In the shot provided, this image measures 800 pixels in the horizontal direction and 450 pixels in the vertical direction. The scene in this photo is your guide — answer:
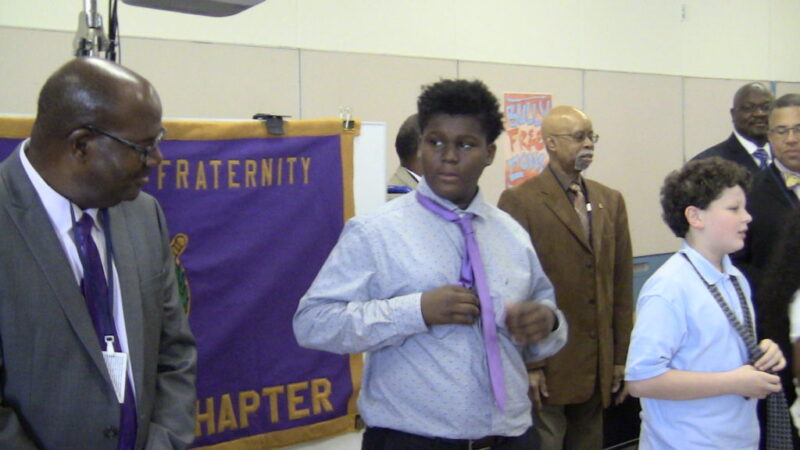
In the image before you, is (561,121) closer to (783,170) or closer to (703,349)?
(783,170)

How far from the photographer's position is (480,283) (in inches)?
65.2

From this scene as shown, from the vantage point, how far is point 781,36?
5.99m

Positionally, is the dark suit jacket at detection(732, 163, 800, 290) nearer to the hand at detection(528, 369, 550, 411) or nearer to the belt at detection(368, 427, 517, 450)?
the hand at detection(528, 369, 550, 411)

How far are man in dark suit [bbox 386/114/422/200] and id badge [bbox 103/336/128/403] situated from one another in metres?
1.70

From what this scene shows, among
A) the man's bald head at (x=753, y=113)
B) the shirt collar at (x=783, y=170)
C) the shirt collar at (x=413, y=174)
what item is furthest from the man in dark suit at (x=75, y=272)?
the man's bald head at (x=753, y=113)

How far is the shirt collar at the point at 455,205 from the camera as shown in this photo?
5.65 ft

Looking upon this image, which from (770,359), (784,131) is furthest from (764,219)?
(770,359)

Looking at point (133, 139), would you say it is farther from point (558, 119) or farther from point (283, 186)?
point (558, 119)

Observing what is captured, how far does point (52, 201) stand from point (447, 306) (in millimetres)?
807

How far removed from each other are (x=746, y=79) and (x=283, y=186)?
181 inches

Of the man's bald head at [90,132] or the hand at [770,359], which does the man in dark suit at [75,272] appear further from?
the hand at [770,359]

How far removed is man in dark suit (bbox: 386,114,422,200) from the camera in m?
3.13

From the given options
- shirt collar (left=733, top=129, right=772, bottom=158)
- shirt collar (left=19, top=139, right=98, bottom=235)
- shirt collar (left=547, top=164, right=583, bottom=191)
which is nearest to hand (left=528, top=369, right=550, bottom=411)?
shirt collar (left=547, top=164, right=583, bottom=191)

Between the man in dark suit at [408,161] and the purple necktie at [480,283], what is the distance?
1.33 m
